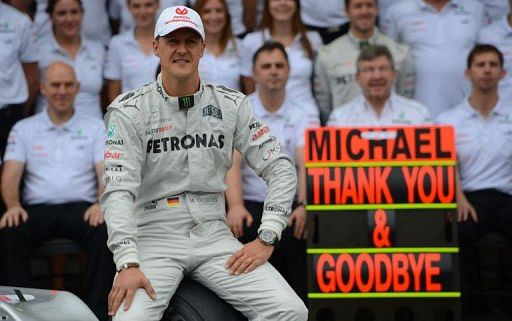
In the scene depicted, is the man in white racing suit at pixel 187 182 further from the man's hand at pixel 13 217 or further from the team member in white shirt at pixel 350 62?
the team member in white shirt at pixel 350 62

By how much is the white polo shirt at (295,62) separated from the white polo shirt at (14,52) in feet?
5.85

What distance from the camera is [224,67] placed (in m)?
9.32

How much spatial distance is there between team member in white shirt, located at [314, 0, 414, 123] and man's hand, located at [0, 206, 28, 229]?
2.66 m

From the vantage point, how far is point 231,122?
539 centimetres

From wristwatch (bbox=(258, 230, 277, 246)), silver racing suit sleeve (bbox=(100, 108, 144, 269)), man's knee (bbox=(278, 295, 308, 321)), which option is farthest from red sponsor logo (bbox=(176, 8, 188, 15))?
man's knee (bbox=(278, 295, 308, 321))

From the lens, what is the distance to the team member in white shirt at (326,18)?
32.9ft

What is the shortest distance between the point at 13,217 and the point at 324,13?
11.3 feet

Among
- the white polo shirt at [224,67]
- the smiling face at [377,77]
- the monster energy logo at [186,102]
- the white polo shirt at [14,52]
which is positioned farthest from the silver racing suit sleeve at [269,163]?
the white polo shirt at [14,52]

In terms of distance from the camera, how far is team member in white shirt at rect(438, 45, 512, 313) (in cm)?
834

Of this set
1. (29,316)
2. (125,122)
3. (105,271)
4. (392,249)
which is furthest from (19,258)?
(29,316)

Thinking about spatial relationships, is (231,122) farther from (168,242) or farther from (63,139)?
(63,139)

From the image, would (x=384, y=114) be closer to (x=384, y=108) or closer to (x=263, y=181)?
(x=384, y=108)

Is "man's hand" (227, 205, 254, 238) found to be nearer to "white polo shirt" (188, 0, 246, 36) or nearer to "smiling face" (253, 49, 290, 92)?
"smiling face" (253, 49, 290, 92)

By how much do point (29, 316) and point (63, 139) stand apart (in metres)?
4.49
